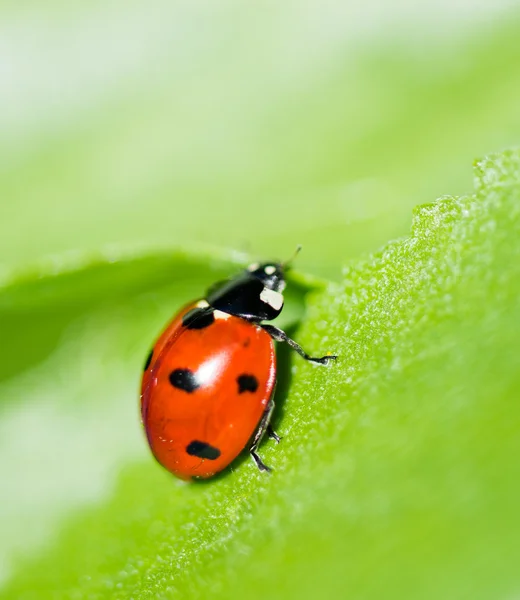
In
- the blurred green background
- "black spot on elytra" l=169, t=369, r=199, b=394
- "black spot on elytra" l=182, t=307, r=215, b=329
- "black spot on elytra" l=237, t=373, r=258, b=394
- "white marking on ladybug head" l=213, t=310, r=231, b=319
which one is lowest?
"black spot on elytra" l=237, t=373, r=258, b=394

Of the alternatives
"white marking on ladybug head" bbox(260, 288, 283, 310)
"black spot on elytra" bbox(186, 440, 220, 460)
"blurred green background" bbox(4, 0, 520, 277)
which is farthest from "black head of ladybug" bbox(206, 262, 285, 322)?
"black spot on elytra" bbox(186, 440, 220, 460)

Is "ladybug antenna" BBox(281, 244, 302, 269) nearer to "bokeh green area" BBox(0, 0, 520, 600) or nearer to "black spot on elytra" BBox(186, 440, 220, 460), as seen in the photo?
"bokeh green area" BBox(0, 0, 520, 600)

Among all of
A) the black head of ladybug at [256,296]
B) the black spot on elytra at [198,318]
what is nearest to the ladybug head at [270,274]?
the black head of ladybug at [256,296]

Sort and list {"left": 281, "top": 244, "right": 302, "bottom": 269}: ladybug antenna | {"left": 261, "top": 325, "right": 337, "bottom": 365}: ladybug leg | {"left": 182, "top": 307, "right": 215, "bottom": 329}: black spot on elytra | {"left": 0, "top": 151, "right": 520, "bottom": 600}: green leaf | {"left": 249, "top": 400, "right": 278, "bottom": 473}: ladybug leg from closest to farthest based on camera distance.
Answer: {"left": 0, "top": 151, "right": 520, "bottom": 600}: green leaf
{"left": 261, "top": 325, "right": 337, "bottom": 365}: ladybug leg
{"left": 249, "top": 400, "right": 278, "bottom": 473}: ladybug leg
{"left": 182, "top": 307, "right": 215, "bottom": 329}: black spot on elytra
{"left": 281, "top": 244, "right": 302, "bottom": 269}: ladybug antenna

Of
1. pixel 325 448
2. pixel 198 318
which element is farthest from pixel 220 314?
pixel 325 448

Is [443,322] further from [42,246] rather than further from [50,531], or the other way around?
[42,246]

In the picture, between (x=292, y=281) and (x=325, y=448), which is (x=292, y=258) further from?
(x=325, y=448)
